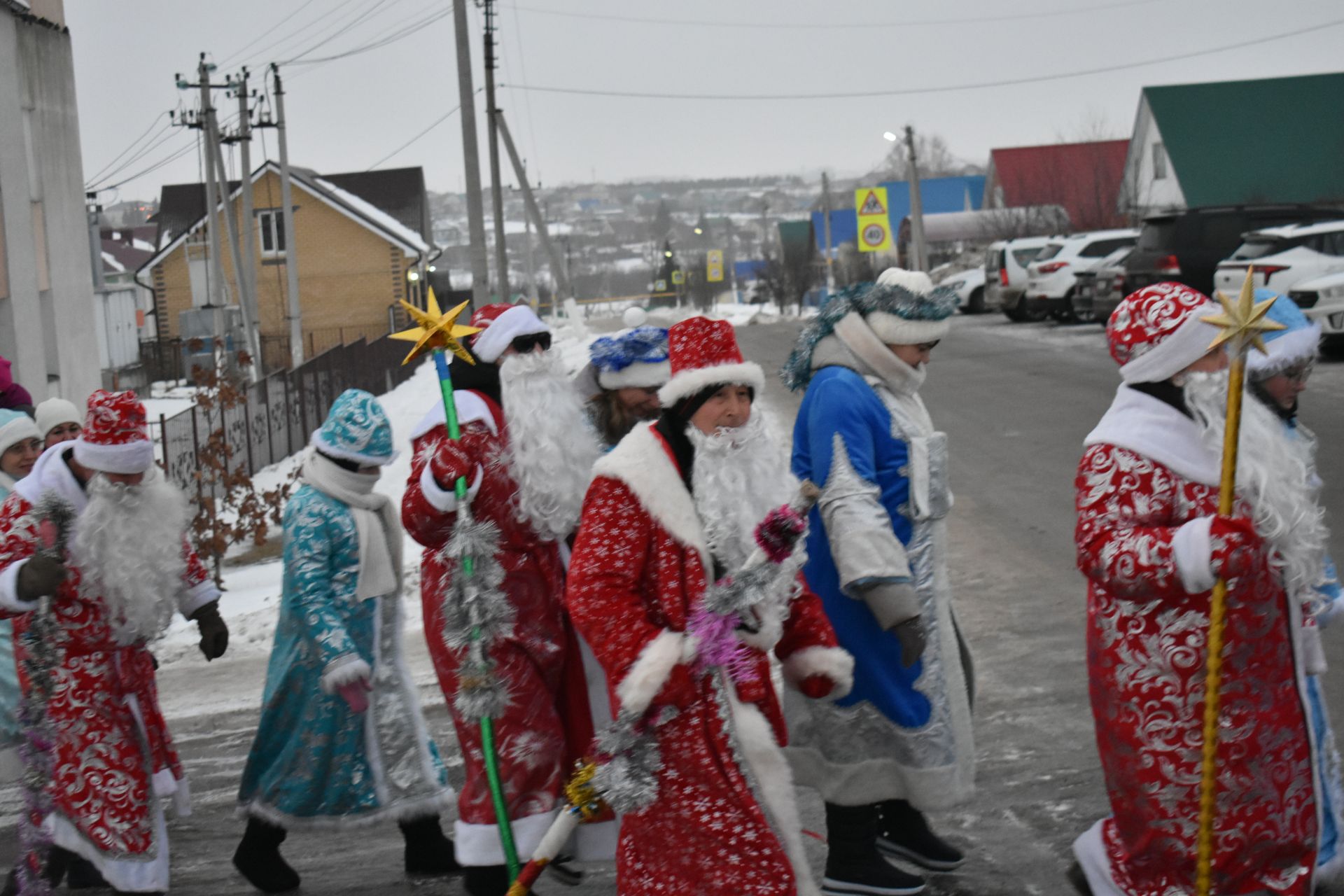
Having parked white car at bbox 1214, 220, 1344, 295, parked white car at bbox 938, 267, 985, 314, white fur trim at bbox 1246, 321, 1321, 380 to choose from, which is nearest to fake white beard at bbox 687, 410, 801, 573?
white fur trim at bbox 1246, 321, 1321, 380

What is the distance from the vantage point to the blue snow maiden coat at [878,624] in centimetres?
450

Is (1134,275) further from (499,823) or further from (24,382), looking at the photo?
(499,823)

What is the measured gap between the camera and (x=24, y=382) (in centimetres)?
1331

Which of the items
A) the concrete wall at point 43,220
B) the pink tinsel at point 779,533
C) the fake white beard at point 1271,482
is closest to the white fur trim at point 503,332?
the pink tinsel at point 779,533

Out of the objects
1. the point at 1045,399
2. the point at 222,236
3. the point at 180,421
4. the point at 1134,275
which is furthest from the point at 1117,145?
the point at 180,421

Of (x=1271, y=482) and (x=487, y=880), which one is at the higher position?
(x=1271, y=482)

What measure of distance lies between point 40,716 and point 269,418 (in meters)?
14.7

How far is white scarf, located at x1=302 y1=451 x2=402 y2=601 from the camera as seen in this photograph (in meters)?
5.14

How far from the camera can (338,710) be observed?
5141 mm

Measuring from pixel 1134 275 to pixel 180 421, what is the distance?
538 inches

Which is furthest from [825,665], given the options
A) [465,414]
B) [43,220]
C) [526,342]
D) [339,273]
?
[339,273]

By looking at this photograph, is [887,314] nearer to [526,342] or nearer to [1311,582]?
[526,342]

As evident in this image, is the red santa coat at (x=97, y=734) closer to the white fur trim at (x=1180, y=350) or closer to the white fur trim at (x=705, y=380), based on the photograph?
the white fur trim at (x=705, y=380)

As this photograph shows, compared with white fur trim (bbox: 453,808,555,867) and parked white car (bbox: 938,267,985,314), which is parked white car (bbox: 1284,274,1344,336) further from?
parked white car (bbox: 938,267,985,314)
